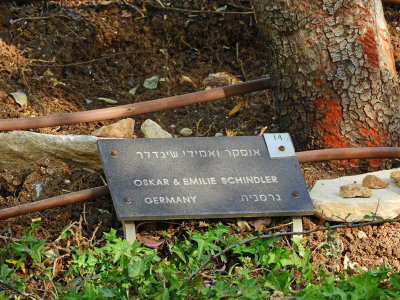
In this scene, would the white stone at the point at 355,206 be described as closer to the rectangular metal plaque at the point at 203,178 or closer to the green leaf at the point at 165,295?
the rectangular metal plaque at the point at 203,178

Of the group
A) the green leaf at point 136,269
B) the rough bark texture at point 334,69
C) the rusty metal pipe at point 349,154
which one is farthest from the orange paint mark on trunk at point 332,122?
the green leaf at point 136,269

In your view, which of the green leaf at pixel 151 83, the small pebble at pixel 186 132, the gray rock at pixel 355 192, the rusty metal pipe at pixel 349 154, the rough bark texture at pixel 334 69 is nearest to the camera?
the gray rock at pixel 355 192

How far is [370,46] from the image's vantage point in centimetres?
→ 365

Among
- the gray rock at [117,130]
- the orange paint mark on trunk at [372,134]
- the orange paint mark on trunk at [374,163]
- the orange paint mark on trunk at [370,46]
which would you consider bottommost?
the orange paint mark on trunk at [374,163]

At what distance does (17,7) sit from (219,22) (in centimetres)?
144

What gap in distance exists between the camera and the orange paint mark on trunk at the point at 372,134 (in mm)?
3715

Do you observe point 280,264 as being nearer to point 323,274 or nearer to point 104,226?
point 323,274

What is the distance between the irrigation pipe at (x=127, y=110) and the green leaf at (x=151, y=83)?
2.70 feet

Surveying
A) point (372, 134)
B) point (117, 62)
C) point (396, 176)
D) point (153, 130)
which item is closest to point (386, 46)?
point (372, 134)

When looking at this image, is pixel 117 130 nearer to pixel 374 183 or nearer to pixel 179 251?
pixel 179 251

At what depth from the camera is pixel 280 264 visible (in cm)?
298

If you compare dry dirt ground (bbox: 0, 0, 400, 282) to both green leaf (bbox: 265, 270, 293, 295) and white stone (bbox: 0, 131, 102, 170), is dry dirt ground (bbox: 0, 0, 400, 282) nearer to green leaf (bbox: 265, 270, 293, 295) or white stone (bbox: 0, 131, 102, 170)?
white stone (bbox: 0, 131, 102, 170)

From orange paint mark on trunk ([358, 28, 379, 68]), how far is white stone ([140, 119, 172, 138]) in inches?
44.8

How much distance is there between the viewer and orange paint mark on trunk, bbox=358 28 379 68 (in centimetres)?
363
